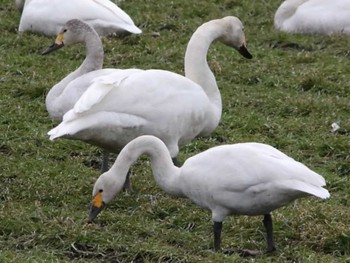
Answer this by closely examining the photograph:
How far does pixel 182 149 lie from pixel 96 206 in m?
2.10

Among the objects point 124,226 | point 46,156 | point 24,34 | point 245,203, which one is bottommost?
point 24,34

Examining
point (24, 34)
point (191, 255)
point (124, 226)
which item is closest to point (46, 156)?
point (124, 226)

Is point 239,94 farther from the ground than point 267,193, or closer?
closer

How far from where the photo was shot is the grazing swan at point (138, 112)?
690cm

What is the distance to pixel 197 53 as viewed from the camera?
26.3ft

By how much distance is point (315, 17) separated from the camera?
12156 mm

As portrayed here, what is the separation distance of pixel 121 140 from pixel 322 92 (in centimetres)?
322

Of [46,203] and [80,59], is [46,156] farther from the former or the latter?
[80,59]

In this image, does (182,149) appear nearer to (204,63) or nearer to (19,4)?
(204,63)

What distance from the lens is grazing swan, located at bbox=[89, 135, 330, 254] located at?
233 inches

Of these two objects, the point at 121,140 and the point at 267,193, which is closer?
the point at 267,193

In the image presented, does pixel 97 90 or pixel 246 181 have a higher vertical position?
pixel 246 181

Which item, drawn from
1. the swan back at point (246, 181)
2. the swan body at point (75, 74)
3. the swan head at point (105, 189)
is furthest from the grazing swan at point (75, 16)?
the swan back at point (246, 181)

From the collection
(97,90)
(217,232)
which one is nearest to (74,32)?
(97,90)
